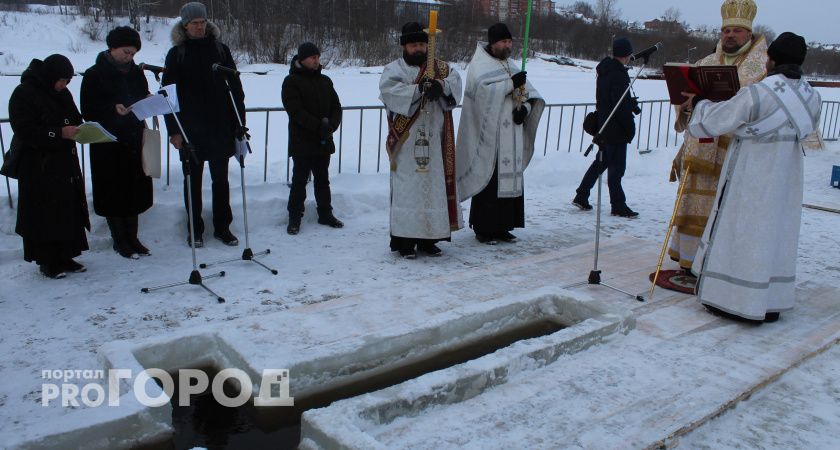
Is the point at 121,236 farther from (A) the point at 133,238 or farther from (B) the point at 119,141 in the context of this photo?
(B) the point at 119,141

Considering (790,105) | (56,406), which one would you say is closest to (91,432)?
(56,406)

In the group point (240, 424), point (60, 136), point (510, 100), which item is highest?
point (510, 100)

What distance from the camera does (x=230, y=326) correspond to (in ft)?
12.5

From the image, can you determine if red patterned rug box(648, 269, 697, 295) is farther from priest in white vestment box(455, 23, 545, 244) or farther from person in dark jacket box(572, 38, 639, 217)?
person in dark jacket box(572, 38, 639, 217)

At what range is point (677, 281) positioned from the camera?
5.00 meters

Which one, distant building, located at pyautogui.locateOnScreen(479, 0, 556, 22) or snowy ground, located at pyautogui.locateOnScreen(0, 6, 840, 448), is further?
distant building, located at pyautogui.locateOnScreen(479, 0, 556, 22)

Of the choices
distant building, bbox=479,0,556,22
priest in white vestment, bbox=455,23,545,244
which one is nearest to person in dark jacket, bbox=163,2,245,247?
priest in white vestment, bbox=455,23,545,244

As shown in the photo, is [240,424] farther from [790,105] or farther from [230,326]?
[790,105]

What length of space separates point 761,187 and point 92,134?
420 cm

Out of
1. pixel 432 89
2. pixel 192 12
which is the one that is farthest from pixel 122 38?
pixel 432 89

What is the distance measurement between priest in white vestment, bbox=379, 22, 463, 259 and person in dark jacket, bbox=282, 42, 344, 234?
0.84m

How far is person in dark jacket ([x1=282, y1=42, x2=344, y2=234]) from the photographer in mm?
6000

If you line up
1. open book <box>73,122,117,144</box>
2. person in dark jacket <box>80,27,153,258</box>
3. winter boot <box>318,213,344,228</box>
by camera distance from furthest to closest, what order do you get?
1. winter boot <box>318,213,344,228</box>
2. person in dark jacket <box>80,27,153,258</box>
3. open book <box>73,122,117,144</box>

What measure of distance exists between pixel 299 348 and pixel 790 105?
10.1 feet
